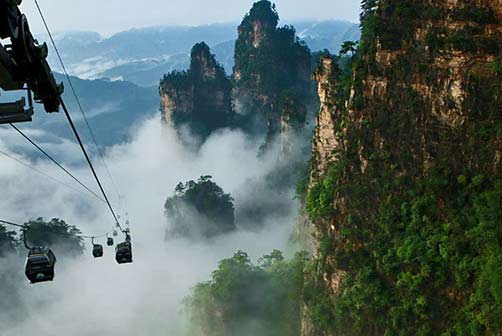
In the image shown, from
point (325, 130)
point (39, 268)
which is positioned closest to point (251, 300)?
point (325, 130)

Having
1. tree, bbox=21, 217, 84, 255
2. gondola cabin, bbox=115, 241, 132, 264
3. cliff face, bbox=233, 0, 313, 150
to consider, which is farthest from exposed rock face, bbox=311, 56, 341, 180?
cliff face, bbox=233, 0, 313, 150

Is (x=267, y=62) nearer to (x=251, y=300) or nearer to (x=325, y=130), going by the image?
(x=325, y=130)

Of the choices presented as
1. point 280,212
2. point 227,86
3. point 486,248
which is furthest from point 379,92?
point 227,86

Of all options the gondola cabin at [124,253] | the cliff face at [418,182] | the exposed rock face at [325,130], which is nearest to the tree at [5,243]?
the exposed rock face at [325,130]

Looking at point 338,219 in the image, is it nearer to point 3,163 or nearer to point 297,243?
point 297,243

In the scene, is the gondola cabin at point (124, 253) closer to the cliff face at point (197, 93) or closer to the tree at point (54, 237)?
the tree at point (54, 237)
